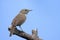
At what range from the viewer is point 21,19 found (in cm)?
124

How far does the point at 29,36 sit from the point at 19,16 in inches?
6.0

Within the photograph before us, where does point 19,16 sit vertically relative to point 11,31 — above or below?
above

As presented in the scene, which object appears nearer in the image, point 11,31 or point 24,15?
point 11,31

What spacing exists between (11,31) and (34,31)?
18 centimetres

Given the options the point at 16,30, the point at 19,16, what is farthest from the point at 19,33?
the point at 19,16

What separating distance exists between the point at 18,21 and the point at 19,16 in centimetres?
5

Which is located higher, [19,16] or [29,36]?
[19,16]

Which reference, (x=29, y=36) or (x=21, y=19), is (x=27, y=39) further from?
(x=21, y=19)

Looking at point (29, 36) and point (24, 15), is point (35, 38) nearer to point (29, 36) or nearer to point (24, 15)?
point (29, 36)

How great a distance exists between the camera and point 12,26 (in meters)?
1.18

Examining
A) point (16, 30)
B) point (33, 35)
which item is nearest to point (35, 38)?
point (33, 35)

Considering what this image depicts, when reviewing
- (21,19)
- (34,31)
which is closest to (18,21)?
(21,19)

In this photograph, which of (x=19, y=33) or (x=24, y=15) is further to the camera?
(x=24, y=15)

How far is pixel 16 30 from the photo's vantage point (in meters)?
1.18
